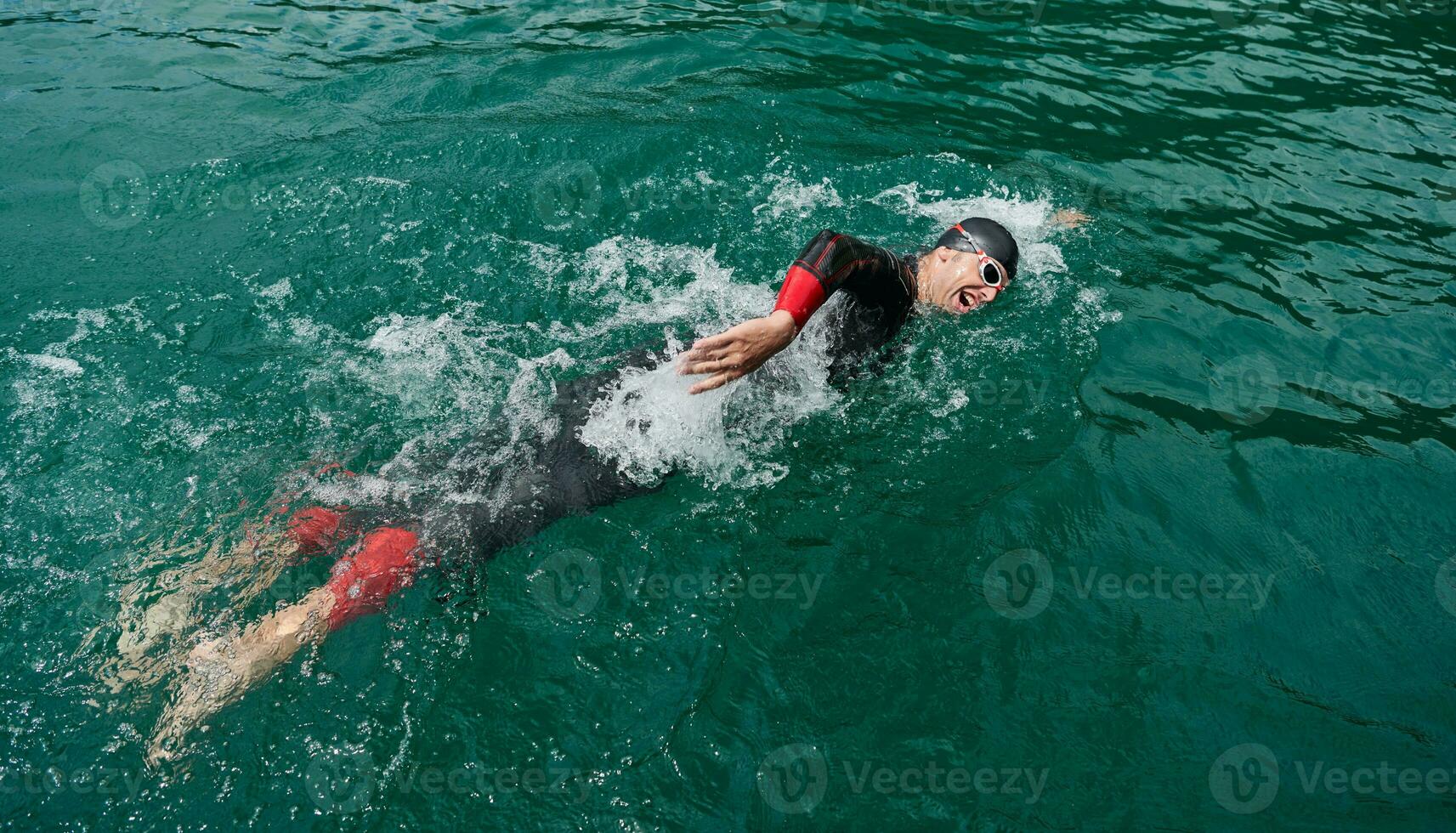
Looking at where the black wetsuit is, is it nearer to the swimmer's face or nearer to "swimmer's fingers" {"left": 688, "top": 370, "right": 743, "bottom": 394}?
the swimmer's face

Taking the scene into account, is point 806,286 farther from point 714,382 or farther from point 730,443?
point 730,443

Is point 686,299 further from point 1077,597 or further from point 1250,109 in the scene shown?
point 1250,109

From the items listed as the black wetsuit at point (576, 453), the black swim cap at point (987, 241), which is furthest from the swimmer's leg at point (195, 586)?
the black swim cap at point (987, 241)

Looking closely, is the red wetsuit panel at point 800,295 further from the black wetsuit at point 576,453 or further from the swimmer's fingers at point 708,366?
the swimmer's fingers at point 708,366

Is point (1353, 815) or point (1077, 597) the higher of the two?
point (1077, 597)

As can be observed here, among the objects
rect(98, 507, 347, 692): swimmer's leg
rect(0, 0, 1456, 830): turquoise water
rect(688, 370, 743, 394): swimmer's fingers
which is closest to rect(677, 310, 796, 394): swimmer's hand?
rect(688, 370, 743, 394): swimmer's fingers

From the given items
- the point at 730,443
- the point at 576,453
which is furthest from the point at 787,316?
the point at 576,453

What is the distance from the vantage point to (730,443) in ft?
16.4

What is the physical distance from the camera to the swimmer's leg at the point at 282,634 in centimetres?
356

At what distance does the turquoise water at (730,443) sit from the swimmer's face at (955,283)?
44cm

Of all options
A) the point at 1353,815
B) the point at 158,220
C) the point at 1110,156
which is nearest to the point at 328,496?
the point at 158,220

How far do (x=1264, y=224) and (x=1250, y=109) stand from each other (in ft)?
8.32

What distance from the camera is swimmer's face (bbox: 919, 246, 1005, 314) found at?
530 cm

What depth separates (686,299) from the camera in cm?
621
